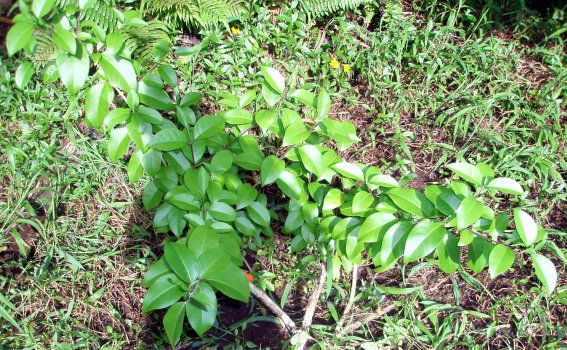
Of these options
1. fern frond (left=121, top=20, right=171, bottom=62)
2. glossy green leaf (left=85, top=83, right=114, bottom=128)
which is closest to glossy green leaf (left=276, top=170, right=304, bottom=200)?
glossy green leaf (left=85, top=83, right=114, bottom=128)

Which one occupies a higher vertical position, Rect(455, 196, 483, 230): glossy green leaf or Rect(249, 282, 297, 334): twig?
Rect(455, 196, 483, 230): glossy green leaf

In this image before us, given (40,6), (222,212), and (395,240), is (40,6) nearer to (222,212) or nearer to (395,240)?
(222,212)

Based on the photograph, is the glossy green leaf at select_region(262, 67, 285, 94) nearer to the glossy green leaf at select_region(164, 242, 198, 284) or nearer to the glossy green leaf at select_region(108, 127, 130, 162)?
the glossy green leaf at select_region(108, 127, 130, 162)

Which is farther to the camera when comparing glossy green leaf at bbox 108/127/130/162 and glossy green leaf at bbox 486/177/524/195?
glossy green leaf at bbox 108/127/130/162

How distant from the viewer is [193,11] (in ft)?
9.49

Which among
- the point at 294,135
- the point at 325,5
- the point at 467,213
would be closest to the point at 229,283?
the point at 294,135

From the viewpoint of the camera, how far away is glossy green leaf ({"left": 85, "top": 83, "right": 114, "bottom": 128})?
→ 5.63 feet

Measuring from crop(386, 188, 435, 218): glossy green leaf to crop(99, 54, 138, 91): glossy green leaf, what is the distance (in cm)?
92

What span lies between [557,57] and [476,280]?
1564 mm

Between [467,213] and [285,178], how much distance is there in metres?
0.68

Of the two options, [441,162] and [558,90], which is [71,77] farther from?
[558,90]

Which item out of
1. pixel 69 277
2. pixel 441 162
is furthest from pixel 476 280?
pixel 69 277

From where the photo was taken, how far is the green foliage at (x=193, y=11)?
2.89m

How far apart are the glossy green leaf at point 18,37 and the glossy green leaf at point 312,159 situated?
0.93 metres
